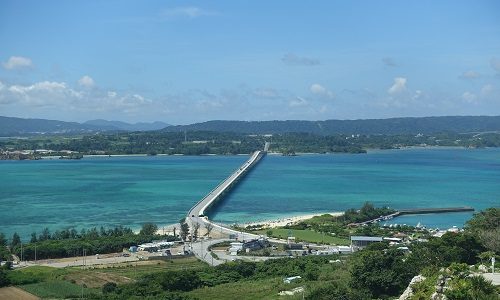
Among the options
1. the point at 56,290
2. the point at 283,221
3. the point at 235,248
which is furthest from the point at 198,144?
the point at 56,290

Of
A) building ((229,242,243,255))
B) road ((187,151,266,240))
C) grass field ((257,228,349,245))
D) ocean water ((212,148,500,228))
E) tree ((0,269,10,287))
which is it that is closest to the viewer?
tree ((0,269,10,287))

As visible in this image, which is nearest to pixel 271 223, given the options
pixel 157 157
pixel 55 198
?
pixel 55 198

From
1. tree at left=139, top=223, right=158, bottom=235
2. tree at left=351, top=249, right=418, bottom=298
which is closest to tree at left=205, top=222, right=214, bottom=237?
tree at left=139, top=223, right=158, bottom=235

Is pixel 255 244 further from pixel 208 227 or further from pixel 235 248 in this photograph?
pixel 208 227

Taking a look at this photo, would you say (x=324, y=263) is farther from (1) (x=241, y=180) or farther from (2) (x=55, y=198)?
(1) (x=241, y=180)

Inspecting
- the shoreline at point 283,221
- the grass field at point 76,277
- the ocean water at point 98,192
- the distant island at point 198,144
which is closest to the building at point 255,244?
the grass field at point 76,277

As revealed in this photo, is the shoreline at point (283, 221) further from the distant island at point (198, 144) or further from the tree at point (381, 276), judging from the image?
the distant island at point (198, 144)

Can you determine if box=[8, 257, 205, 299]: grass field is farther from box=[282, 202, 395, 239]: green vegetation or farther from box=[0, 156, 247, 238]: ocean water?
box=[0, 156, 247, 238]: ocean water
